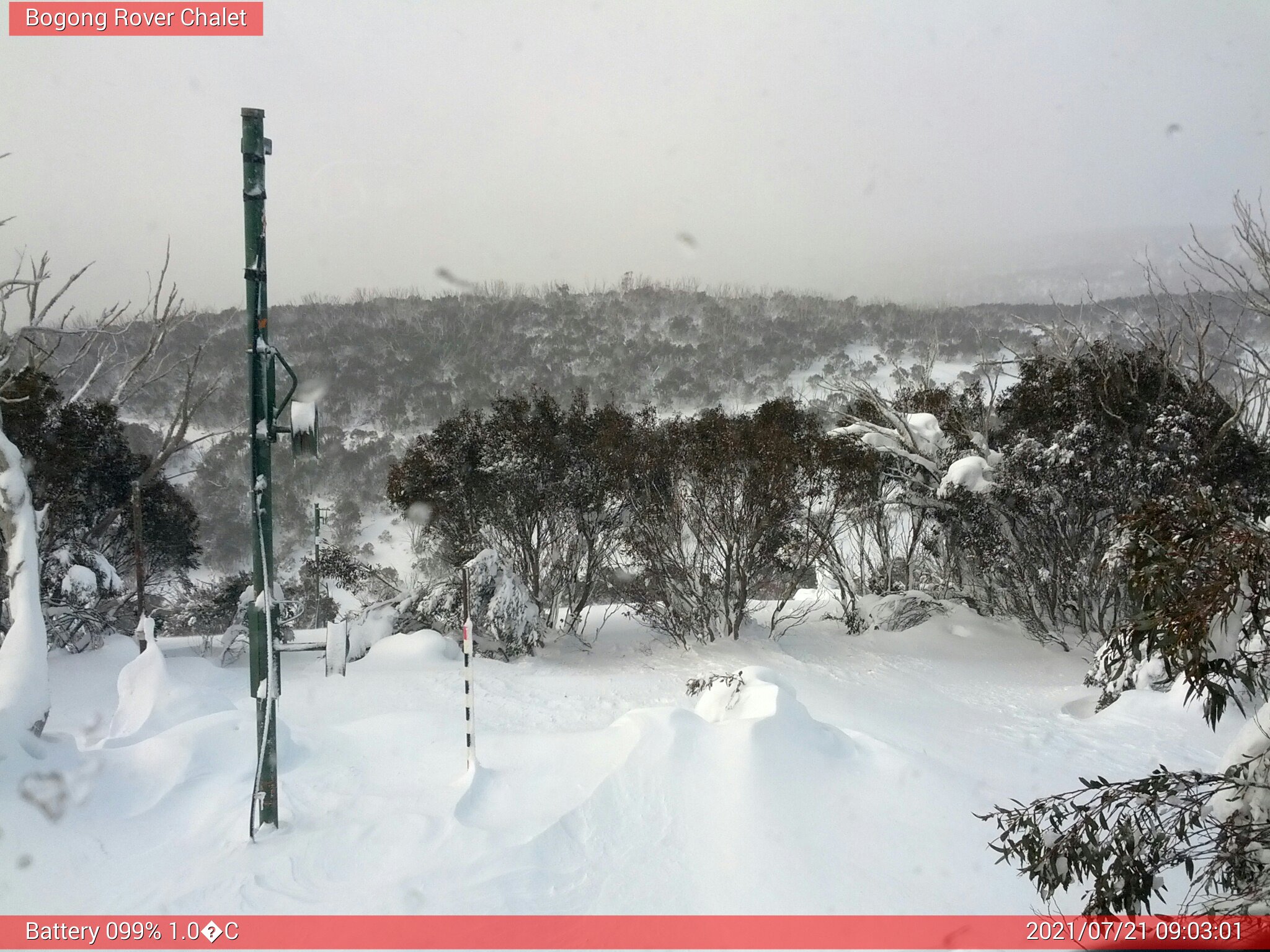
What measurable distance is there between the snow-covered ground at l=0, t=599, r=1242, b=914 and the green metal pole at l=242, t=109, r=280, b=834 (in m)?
0.43

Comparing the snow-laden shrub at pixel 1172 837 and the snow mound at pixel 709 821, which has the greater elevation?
the snow-laden shrub at pixel 1172 837

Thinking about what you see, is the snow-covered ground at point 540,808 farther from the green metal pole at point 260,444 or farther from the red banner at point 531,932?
the green metal pole at point 260,444

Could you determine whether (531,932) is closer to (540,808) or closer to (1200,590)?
(540,808)

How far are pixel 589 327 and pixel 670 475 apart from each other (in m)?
41.8

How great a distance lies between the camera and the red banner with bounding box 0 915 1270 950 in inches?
122

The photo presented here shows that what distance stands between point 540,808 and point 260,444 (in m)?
2.55

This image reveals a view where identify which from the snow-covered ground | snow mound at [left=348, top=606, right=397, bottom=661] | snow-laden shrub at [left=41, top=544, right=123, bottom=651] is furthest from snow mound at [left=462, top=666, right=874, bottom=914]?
snow-laden shrub at [left=41, top=544, right=123, bottom=651]

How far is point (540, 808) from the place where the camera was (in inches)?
167

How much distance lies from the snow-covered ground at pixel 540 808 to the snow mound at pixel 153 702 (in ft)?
0.05

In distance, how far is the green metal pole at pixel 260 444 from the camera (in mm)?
3910

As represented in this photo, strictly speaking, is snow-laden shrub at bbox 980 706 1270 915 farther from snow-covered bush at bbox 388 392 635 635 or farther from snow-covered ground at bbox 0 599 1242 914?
snow-covered bush at bbox 388 392 635 635

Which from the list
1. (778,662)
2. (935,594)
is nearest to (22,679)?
(778,662)

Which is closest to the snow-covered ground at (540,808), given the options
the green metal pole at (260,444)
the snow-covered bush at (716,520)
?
the green metal pole at (260,444)

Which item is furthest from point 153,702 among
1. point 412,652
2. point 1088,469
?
point 1088,469
